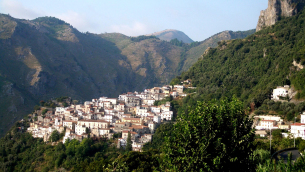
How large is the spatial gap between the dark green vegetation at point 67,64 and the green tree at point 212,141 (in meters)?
67.0

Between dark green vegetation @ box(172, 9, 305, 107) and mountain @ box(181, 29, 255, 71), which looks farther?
mountain @ box(181, 29, 255, 71)

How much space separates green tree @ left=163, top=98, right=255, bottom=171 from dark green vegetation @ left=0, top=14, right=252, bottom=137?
220 feet

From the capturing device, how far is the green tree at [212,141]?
11648mm

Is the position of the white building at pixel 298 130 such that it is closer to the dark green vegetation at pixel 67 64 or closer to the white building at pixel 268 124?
the white building at pixel 268 124

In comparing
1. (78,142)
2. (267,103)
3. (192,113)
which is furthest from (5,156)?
(192,113)

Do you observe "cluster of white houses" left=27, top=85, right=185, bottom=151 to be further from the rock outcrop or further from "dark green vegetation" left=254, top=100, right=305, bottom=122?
the rock outcrop

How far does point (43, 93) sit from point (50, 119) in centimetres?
5414

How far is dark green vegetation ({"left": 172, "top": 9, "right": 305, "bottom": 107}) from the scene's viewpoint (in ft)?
141

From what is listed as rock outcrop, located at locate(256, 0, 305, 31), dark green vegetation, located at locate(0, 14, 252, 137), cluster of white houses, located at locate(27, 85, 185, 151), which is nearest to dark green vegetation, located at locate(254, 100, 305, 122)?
cluster of white houses, located at locate(27, 85, 185, 151)

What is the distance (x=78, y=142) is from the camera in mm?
40406

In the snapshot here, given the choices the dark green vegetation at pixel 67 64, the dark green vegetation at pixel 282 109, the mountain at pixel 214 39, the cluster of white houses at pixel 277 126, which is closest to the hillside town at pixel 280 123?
the cluster of white houses at pixel 277 126

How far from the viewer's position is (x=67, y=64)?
12900 centimetres

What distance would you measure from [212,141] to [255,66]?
44129mm

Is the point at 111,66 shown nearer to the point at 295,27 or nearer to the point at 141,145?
the point at 295,27
